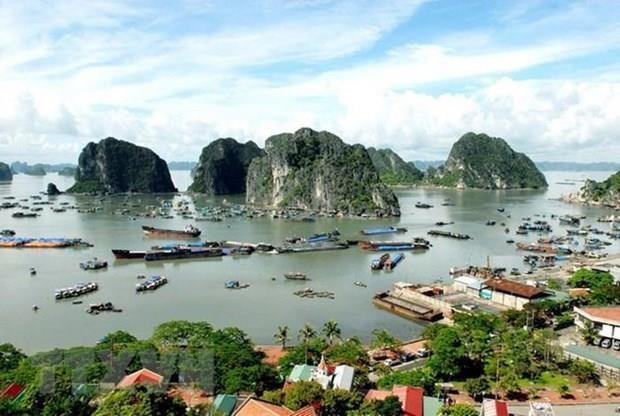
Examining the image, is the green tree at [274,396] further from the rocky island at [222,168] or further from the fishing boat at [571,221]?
the rocky island at [222,168]

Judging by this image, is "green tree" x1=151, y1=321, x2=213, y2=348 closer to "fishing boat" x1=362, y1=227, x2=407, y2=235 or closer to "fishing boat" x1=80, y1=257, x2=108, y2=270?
"fishing boat" x1=80, y1=257, x2=108, y2=270

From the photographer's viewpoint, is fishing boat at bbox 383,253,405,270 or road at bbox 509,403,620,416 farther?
fishing boat at bbox 383,253,405,270

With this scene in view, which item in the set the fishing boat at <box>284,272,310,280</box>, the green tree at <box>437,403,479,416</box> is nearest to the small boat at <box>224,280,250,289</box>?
the fishing boat at <box>284,272,310,280</box>

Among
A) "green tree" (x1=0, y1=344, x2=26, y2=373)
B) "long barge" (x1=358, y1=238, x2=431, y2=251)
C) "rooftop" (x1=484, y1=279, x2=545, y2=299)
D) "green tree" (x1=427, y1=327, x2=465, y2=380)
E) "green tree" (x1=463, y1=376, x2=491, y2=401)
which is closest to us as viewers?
"green tree" (x1=463, y1=376, x2=491, y2=401)

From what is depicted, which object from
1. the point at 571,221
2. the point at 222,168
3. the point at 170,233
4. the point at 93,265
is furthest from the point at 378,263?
the point at 222,168

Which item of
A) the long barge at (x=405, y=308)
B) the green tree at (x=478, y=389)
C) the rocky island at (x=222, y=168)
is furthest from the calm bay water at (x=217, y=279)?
the rocky island at (x=222, y=168)

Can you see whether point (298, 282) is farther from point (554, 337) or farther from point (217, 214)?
point (217, 214)
